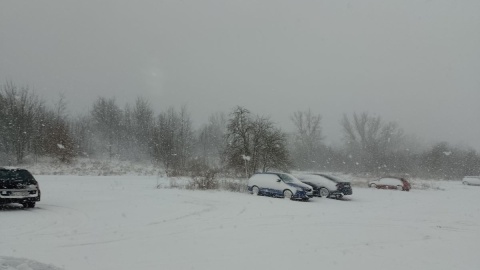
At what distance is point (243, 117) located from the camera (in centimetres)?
3709

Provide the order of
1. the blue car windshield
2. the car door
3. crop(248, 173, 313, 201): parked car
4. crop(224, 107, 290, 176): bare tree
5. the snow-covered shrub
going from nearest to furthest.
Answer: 1. crop(248, 173, 313, 201): parked car
2. the blue car windshield
3. the snow-covered shrub
4. the car door
5. crop(224, 107, 290, 176): bare tree

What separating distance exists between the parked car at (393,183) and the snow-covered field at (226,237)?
15.9 meters

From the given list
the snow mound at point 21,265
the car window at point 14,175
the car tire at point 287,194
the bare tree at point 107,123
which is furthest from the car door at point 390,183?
the bare tree at point 107,123

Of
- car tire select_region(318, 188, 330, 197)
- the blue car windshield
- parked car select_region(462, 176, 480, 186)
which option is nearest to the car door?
car tire select_region(318, 188, 330, 197)

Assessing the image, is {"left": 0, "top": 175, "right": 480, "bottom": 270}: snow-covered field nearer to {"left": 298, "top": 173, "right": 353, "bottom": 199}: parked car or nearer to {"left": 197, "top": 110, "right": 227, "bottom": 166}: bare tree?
{"left": 298, "top": 173, "right": 353, "bottom": 199}: parked car

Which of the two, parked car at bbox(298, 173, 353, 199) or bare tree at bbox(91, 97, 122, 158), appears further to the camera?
bare tree at bbox(91, 97, 122, 158)

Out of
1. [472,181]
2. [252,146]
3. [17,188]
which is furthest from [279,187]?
[472,181]

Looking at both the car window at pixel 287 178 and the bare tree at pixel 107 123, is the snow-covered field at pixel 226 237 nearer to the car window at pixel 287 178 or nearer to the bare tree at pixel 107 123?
the car window at pixel 287 178

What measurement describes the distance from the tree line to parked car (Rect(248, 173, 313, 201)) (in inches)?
247

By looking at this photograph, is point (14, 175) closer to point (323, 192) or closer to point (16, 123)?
point (323, 192)

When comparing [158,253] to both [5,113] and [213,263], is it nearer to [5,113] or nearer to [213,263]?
[213,263]

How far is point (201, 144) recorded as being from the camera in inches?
3339

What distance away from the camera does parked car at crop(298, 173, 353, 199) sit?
931 inches

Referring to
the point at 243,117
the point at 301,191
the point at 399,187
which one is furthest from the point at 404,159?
the point at 301,191
